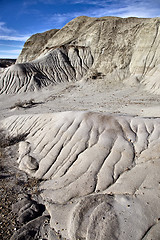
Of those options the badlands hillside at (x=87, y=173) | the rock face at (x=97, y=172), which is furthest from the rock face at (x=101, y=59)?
the rock face at (x=97, y=172)

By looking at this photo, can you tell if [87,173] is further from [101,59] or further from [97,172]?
[101,59]

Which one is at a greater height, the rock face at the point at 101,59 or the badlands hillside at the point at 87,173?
the rock face at the point at 101,59

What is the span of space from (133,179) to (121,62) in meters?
15.6

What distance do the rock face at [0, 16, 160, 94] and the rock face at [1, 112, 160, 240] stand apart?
939 cm

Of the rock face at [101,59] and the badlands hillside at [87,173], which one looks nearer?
the badlands hillside at [87,173]

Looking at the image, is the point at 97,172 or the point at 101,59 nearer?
the point at 97,172

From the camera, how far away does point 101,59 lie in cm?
A: 1988

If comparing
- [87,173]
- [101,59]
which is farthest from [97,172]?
[101,59]

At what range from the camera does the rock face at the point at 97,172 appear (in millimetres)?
3561

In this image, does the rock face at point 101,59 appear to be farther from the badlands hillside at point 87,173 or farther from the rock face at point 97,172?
the rock face at point 97,172

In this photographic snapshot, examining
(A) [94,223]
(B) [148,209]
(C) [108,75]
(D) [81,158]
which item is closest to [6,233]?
(A) [94,223]

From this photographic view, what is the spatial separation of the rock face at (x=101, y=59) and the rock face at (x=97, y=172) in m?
9.39

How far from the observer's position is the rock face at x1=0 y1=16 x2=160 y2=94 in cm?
A: 1638

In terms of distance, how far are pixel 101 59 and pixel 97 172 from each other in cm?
1721
